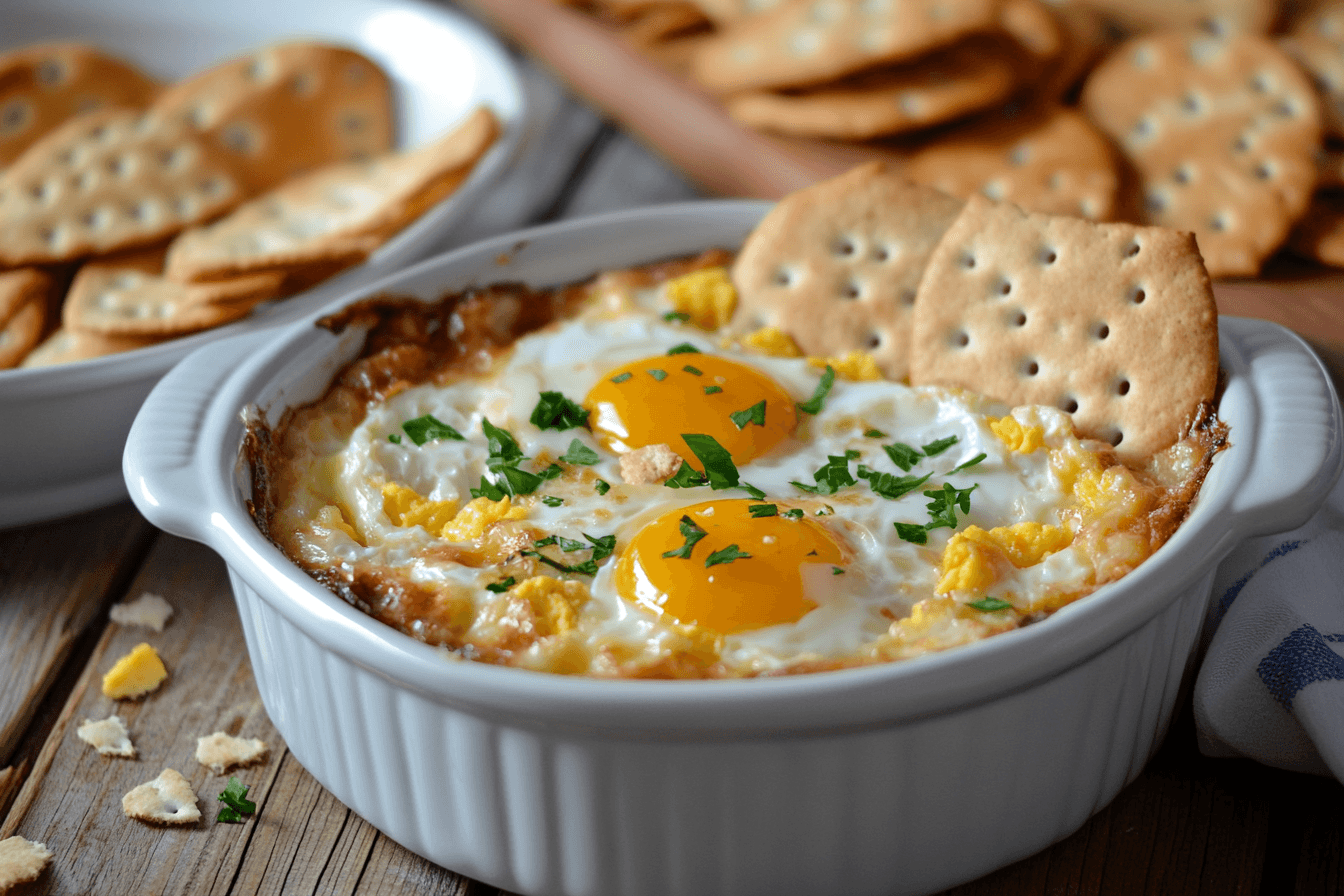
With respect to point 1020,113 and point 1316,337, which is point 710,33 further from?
point 1316,337

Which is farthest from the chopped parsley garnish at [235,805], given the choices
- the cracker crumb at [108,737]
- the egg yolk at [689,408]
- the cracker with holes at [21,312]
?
the cracker with holes at [21,312]

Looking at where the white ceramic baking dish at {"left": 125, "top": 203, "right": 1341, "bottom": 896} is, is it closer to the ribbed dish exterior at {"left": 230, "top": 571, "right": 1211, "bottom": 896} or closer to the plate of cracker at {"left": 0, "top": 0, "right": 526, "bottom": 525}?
the ribbed dish exterior at {"left": 230, "top": 571, "right": 1211, "bottom": 896}

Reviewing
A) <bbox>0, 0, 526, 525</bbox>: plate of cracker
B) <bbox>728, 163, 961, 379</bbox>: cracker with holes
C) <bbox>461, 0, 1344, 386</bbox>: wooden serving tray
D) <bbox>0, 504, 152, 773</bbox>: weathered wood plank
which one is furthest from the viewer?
<bbox>461, 0, 1344, 386</bbox>: wooden serving tray

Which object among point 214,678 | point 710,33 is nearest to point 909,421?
point 214,678

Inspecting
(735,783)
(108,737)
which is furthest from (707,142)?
(735,783)

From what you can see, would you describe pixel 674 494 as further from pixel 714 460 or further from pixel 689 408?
pixel 689 408

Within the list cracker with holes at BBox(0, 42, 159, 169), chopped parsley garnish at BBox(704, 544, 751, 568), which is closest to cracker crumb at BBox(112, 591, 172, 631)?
chopped parsley garnish at BBox(704, 544, 751, 568)
